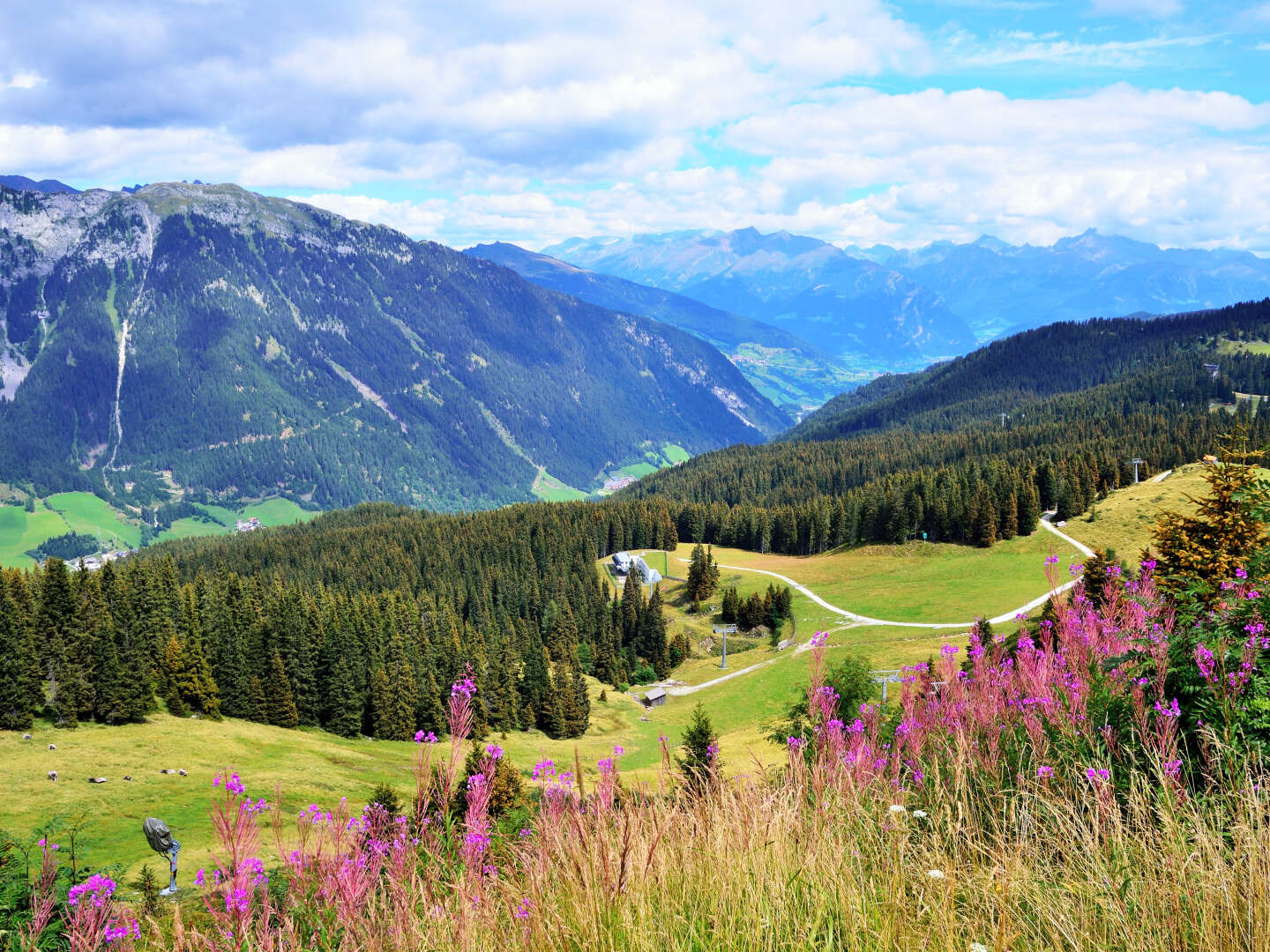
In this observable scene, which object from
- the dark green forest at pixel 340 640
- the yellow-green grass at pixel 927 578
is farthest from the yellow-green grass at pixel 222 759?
the yellow-green grass at pixel 927 578

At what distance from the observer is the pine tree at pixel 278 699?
71000 mm

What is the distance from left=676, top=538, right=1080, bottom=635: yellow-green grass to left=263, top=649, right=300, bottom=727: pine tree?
Answer: 58.8 meters

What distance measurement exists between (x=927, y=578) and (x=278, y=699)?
258ft

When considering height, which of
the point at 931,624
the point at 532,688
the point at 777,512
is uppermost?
the point at 777,512

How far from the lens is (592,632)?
106812mm

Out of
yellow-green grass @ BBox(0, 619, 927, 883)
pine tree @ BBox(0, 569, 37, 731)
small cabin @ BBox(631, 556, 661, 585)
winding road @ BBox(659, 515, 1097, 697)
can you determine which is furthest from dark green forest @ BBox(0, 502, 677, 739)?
winding road @ BBox(659, 515, 1097, 697)

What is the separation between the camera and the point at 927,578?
99.1m

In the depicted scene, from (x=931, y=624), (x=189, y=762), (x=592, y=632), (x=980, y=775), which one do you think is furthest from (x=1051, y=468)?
(x=980, y=775)

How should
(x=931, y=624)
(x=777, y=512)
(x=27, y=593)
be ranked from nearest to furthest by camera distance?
(x=27, y=593) < (x=931, y=624) < (x=777, y=512)

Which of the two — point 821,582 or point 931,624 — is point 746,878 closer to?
point 931,624

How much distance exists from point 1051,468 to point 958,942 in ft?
424

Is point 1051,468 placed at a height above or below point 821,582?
above

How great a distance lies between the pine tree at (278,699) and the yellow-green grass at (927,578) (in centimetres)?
5878

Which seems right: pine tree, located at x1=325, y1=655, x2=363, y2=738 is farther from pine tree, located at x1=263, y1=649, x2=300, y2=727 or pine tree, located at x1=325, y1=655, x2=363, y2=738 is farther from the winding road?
the winding road
